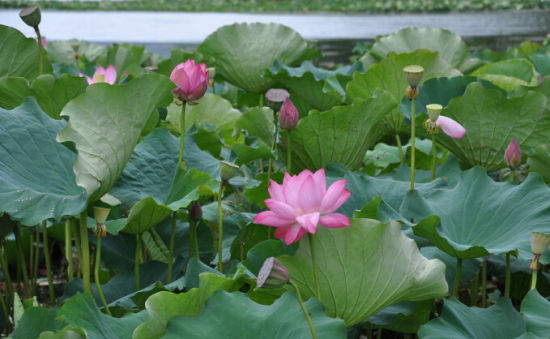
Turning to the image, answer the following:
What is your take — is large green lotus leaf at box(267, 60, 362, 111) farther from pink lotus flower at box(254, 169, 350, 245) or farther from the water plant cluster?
pink lotus flower at box(254, 169, 350, 245)

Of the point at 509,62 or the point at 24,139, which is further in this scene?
the point at 509,62

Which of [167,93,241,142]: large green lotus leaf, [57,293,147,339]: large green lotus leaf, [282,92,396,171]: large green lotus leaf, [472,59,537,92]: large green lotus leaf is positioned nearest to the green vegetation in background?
[472,59,537,92]: large green lotus leaf

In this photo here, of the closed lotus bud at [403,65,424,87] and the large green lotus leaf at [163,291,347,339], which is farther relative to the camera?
the closed lotus bud at [403,65,424,87]

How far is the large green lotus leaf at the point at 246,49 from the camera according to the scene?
1835mm

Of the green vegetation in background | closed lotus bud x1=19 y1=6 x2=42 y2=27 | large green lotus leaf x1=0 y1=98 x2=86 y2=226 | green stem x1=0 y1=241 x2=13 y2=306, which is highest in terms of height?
closed lotus bud x1=19 y1=6 x2=42 y2=27

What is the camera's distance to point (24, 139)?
0.91 metres

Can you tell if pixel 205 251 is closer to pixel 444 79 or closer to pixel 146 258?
pixel 146 258

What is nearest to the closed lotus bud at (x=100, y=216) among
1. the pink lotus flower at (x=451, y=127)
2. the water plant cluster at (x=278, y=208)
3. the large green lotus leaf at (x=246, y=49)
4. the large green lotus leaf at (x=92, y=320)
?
the water plant cluster at (x=278, y=208)

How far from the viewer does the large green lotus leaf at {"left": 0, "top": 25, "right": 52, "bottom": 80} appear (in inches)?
50.1

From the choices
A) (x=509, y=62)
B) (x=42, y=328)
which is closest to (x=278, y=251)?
(x=42, y=328)

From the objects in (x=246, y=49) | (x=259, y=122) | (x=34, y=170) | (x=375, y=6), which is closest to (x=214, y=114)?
(x=246, y=49)

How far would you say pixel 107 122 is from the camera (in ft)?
2.94

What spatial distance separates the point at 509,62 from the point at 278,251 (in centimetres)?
135

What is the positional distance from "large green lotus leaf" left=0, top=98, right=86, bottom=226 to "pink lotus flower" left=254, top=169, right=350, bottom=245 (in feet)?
0.95
